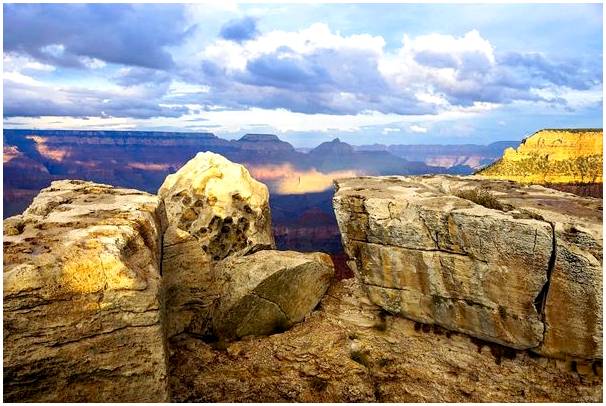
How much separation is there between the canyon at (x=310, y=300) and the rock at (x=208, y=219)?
0.07 m

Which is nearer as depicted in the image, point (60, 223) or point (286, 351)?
point (60, 223)

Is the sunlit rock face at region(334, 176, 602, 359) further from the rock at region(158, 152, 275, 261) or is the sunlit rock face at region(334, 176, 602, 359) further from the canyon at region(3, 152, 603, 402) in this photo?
the rock at region(158, 152, 275, 261)

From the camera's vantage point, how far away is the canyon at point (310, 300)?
435 inches

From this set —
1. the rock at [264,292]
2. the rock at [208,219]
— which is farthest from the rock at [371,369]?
the rock at [208,219]

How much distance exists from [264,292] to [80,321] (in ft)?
24.0

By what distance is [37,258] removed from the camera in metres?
11.1

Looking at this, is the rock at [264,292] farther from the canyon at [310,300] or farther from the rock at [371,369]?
the rock at [371,369]

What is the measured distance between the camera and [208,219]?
1978 centimetres

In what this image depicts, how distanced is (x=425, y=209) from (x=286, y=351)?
21.6 ft


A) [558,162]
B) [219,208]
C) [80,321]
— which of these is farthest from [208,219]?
[558,162]

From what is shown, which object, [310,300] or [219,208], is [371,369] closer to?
[310,300]

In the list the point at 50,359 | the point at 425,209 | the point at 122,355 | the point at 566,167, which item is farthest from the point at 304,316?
the point at 566,167

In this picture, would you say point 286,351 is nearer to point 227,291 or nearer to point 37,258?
point 227,291

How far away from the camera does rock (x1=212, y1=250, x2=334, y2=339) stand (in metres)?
17.0
